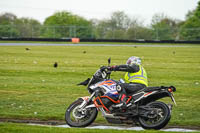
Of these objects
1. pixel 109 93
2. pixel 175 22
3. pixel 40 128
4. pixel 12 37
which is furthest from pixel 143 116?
pixel 175 22

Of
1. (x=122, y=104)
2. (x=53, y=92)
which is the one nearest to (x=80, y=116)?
(x=122, y=104)

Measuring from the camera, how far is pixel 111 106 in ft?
26.0

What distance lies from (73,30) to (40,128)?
175 ft

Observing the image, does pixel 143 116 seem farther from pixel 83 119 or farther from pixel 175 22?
pixel 175 22

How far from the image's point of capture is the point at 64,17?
91375mm

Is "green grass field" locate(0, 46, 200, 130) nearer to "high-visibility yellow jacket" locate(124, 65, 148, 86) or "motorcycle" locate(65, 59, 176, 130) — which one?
"motorcycle" locate(65, 59, 176, 130)

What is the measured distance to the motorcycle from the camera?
7.50 m

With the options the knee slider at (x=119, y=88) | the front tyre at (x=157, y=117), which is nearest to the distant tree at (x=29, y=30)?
the knee slider at (x=119, y=88)

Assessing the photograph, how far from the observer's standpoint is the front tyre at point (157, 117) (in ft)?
23.8

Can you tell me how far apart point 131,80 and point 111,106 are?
80cm

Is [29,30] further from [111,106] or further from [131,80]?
[111,106]

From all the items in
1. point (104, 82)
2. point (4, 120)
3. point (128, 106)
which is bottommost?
point (4, 120)

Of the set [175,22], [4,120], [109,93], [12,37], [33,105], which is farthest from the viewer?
[175,22]

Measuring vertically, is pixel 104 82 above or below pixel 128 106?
above
